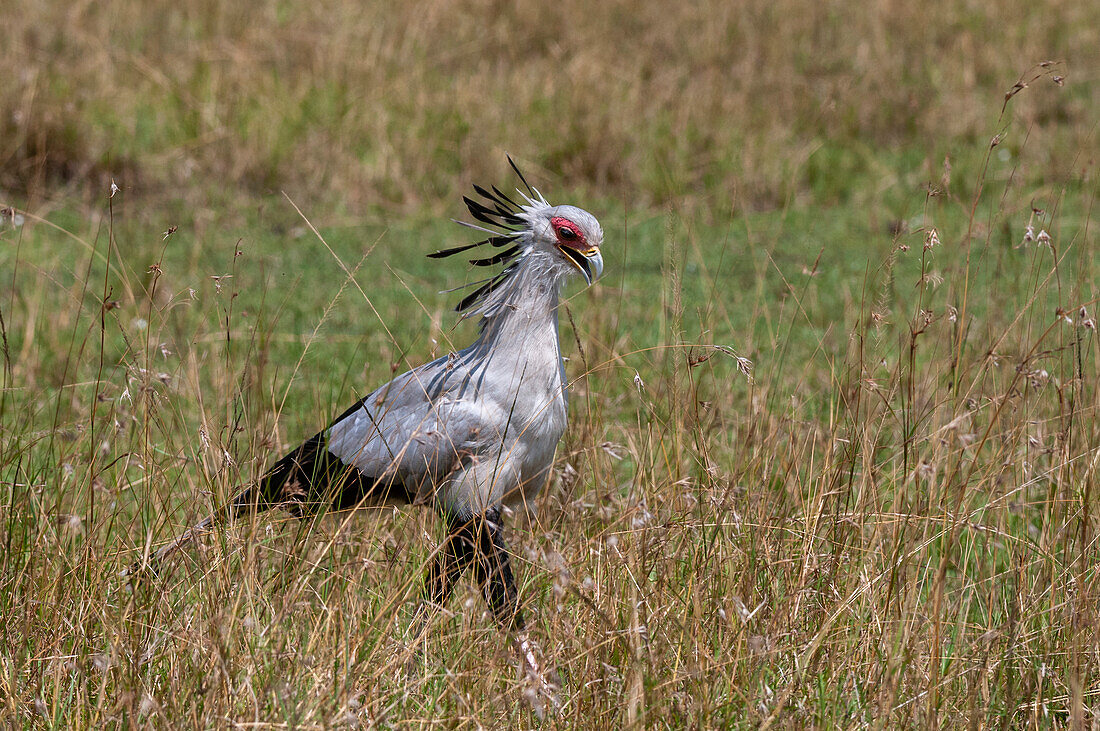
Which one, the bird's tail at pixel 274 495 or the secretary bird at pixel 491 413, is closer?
the bird's tail at pixel 274 495

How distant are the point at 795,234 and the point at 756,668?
501cm

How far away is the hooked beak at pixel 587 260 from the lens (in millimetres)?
3277

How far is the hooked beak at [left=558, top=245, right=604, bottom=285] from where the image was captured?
328cm

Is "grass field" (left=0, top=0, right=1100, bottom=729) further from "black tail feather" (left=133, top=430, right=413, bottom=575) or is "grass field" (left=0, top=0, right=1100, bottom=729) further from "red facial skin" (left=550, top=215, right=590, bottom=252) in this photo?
"red facial skin" (left=550, top=215, right=590, bottom=252)

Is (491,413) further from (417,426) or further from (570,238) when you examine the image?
(570,238)

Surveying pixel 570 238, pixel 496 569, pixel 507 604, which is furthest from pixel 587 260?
pixel 507 604

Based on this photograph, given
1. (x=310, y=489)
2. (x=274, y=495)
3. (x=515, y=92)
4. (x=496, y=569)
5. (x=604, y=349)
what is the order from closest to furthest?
(x=310, y=489), (x=496, y=569), (x=274, y=495), (x=604, y=349), (x=515, y=92)

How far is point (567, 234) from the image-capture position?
10.8 ft

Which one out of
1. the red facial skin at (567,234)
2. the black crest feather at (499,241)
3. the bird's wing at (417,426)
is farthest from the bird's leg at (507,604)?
the red facial skin at (567,234)

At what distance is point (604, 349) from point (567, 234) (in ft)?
2.71

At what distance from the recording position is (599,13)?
10320 millimetres

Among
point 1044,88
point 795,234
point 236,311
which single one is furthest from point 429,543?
point 1044,88

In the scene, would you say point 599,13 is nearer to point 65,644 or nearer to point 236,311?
point 236,311

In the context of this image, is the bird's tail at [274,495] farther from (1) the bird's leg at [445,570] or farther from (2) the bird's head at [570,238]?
(2) the bird's head at [570,238]
